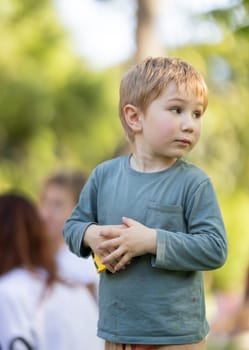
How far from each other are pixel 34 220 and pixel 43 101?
17839 millimetres

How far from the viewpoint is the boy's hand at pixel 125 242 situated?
9.02ft

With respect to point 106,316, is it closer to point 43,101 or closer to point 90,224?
point 90,224

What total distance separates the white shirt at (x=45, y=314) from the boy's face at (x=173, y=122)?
7.59 ft

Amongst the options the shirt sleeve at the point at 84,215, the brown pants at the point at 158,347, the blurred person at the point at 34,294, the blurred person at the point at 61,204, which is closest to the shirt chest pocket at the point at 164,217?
the shirt sleeve at the point at 84,215

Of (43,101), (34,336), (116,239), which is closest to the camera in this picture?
(116,239)

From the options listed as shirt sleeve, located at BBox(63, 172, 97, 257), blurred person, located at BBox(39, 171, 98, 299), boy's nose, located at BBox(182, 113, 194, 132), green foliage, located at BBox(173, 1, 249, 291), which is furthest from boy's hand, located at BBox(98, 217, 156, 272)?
green foliage, located at BBox(173, 1, 249, 291)

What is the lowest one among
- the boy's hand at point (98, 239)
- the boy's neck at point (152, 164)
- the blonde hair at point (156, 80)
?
the boy's hand at point (98, 239)

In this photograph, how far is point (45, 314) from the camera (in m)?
5.15

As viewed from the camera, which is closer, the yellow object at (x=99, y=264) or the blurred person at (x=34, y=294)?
the yellow object at (x=99, y=264)

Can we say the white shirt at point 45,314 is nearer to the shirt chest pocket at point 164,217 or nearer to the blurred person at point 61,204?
the blurred person at point 61,204

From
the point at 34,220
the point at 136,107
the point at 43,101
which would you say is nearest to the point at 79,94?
the point at 43,101

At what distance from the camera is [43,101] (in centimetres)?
2292

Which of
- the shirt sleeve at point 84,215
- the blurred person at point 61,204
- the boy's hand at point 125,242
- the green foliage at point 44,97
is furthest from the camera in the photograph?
the green foliage at point 44,97

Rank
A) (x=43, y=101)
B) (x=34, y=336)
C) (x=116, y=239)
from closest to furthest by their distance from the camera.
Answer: (x=116, y=239), (x=34, y=336), (x=43, y=101)
